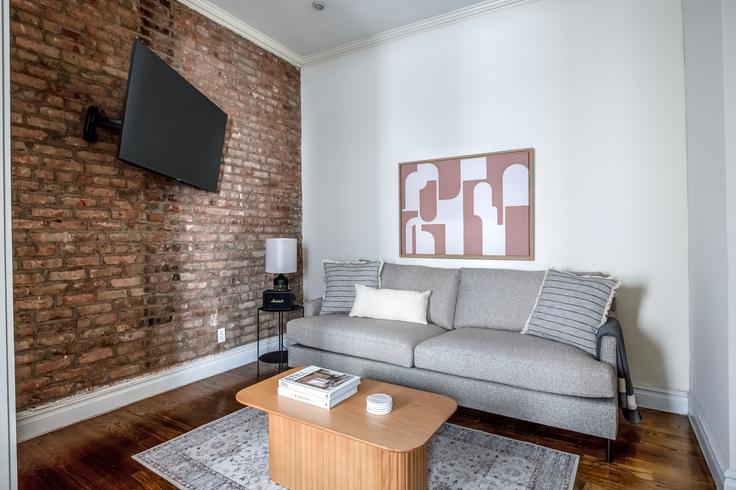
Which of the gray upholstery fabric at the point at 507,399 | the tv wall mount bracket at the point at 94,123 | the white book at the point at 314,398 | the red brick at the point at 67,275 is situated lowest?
the gray upholstery fabric at the point at 507,399

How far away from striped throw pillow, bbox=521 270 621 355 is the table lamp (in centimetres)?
195

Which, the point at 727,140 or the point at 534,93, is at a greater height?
the point at 534,93

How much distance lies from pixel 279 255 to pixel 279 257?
17 millimetres

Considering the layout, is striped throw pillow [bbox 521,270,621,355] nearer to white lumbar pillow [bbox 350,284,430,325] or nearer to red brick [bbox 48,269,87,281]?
white lumbar pillow [bbox 350,284,430,325]

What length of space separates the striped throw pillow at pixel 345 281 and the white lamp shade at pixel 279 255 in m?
0.36

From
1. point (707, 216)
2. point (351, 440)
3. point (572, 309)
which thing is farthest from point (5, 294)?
point (707, 216)

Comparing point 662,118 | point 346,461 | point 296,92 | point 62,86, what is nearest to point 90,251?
point 62,86

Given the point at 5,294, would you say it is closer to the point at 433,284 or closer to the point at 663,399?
the point at 433,284

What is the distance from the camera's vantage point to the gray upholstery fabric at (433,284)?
3.03 metres

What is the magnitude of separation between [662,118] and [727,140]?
1.05 meters

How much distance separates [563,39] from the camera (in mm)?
2922

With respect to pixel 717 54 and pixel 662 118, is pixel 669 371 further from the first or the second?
pixel 717 54

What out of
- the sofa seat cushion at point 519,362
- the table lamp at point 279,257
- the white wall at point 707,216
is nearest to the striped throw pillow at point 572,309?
the sofa seat cushion at point 519,362

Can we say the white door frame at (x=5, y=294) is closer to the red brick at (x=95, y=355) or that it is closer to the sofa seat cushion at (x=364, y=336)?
the red brick at (x=95, y=355)
